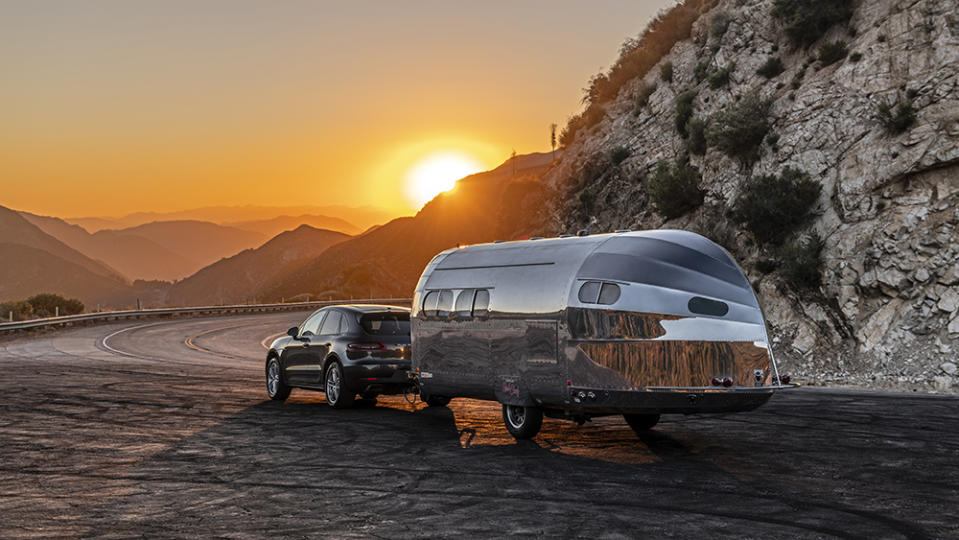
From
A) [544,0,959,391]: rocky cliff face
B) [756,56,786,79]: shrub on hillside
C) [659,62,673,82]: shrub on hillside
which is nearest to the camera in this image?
[544,0,959,391]: rocky cliff face

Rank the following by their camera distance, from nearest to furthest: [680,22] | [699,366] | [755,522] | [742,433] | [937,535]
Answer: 1. [937,535]
2. [755,522]
3. [699,366]
4. [742,433]
5. [680,22]

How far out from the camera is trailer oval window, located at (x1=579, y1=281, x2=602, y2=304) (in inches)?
439

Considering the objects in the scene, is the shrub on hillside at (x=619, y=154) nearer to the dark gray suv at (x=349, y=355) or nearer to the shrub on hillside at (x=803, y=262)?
the shrub on hillside at (x=803, y=262)

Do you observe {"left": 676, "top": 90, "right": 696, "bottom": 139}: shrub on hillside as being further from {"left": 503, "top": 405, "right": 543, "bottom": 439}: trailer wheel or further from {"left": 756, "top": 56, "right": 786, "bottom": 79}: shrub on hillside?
{"left": 503, "top": 405, "right": 543, "bottom": 439}: trailer wheel

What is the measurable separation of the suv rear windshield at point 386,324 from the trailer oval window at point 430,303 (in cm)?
210

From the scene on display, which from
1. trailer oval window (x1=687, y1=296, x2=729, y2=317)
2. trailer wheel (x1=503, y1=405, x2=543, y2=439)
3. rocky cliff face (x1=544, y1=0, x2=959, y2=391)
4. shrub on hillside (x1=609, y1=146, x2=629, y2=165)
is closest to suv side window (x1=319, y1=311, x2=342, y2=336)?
trailer wheel (x1=503, y1=405, x2=543, y2=439)

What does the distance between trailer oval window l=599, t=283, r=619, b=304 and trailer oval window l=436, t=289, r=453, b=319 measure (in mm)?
2978

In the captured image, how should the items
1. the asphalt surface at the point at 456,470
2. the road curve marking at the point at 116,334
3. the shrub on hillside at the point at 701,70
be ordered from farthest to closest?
1. the shrub on hillside at the point at 701,70
2. the road curve marking at the point at 116,334
3. the asphalt surface at the point at 456,470

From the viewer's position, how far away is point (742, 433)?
12734 mm

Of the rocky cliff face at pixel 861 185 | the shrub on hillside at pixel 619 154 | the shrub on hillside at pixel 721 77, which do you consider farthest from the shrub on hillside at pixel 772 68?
the shrub on hillside at pixel 619 154

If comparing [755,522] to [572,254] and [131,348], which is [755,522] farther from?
[131,348]

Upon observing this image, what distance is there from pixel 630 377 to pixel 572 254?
1.93 m

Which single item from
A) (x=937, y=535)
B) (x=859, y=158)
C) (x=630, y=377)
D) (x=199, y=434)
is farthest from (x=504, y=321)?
(x=859, y=158)

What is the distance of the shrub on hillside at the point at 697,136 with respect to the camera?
34.7m
